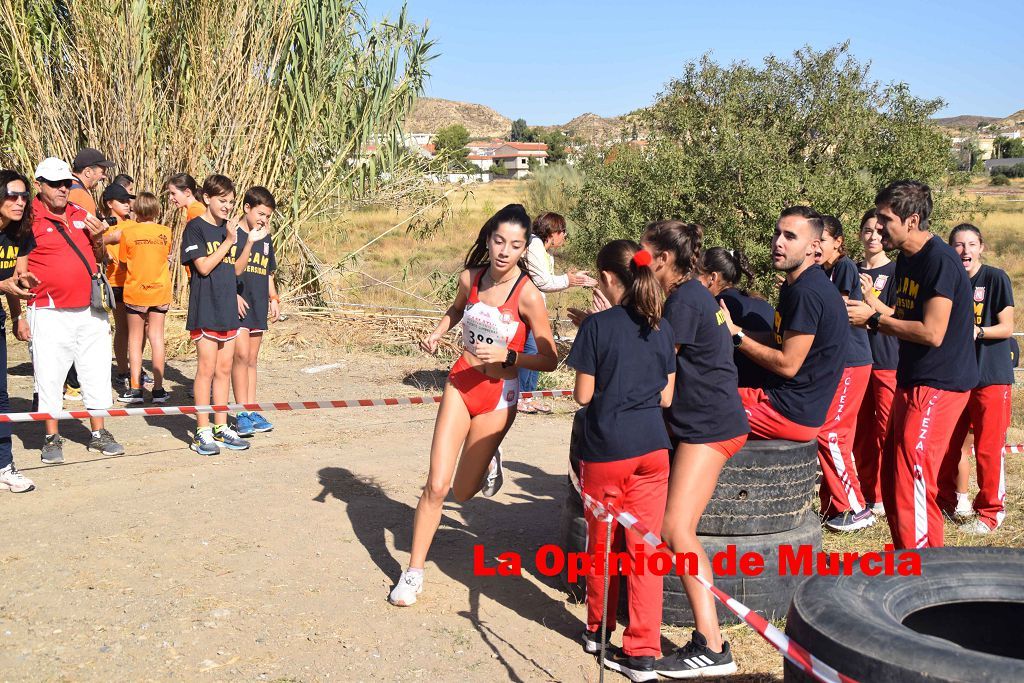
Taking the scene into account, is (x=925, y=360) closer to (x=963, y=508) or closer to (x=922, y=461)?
(x=922, y=461)

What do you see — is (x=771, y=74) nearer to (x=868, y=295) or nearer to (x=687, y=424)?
(x=868, y=295)

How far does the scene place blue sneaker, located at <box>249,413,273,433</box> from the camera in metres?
8.17

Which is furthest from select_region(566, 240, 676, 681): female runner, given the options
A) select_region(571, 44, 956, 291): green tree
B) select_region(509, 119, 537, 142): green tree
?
select_region(509, 119, 537, 142): green tree

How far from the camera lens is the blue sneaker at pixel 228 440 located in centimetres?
769

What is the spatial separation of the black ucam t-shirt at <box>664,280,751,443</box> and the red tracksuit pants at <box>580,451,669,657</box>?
0.71ft

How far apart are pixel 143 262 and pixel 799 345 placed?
6315 millimetres

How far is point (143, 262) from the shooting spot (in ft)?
28.9

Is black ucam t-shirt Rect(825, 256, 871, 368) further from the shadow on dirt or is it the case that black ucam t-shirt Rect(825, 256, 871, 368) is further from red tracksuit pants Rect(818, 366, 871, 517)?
the shadow on dirt

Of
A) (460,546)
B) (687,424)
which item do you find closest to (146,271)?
(460,546)

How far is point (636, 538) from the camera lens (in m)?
4.21

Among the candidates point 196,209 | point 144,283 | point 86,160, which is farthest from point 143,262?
point 196,209

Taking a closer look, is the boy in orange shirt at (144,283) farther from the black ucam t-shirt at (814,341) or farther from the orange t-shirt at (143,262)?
the black ucam t-shirt at (814,341)

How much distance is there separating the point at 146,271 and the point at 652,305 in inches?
246

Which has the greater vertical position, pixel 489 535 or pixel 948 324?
pixel 948 324
